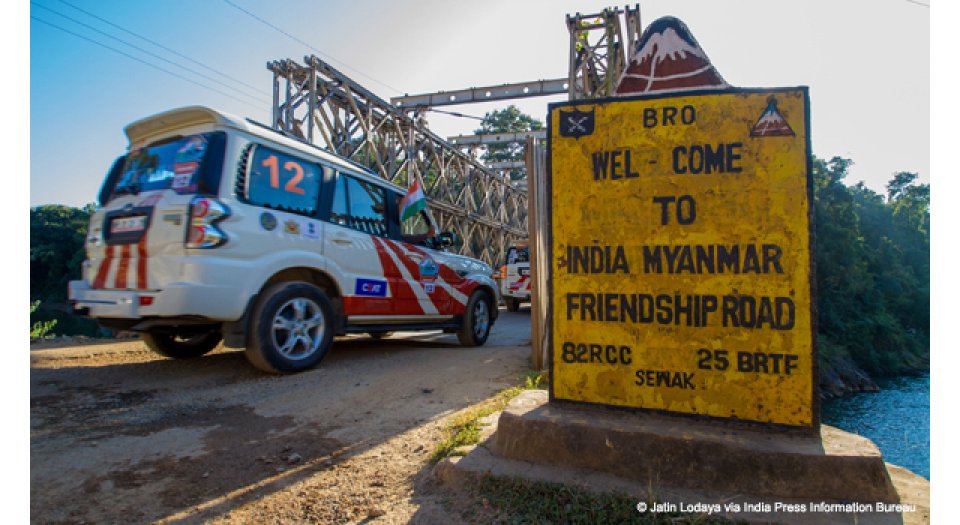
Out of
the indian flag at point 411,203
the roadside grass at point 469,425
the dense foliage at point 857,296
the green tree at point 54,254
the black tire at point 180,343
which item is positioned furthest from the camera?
the green tree at point 54,254

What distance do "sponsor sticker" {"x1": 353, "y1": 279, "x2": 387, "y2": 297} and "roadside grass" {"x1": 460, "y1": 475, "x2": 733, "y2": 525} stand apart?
3.14 m

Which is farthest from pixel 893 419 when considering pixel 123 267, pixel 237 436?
pixel 123 267

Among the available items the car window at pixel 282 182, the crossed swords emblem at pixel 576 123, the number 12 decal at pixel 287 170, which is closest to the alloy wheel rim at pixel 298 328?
the car window at pixel 282 182

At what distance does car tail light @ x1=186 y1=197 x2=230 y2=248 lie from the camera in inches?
136

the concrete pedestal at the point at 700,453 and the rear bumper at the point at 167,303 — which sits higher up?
the rear bumper at the point at 167,303

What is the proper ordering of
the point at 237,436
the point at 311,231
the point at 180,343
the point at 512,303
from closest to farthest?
the point at 237,436 → the point at 311,231 → the point at 180,343 → the point at 512,303

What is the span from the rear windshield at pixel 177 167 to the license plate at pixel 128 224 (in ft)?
0.97

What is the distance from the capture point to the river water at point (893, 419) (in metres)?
11.4

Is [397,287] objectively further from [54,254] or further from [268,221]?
[54,254]

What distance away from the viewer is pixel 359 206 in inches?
199

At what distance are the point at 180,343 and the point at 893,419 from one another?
63.7ft

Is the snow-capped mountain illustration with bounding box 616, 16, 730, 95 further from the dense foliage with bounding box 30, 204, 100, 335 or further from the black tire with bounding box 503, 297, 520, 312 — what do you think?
the dense foliage with bounding box 30, 204, 100, 335

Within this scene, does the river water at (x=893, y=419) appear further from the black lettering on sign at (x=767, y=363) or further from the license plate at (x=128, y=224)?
the license plate at (x=128, y=224)

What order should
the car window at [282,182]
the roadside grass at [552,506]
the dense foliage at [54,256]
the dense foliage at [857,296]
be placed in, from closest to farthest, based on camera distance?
the roadside grass at [552,506] < the car window at [282,182] < the dense foliage at [857,296] < the dense foliage at [54,256]
